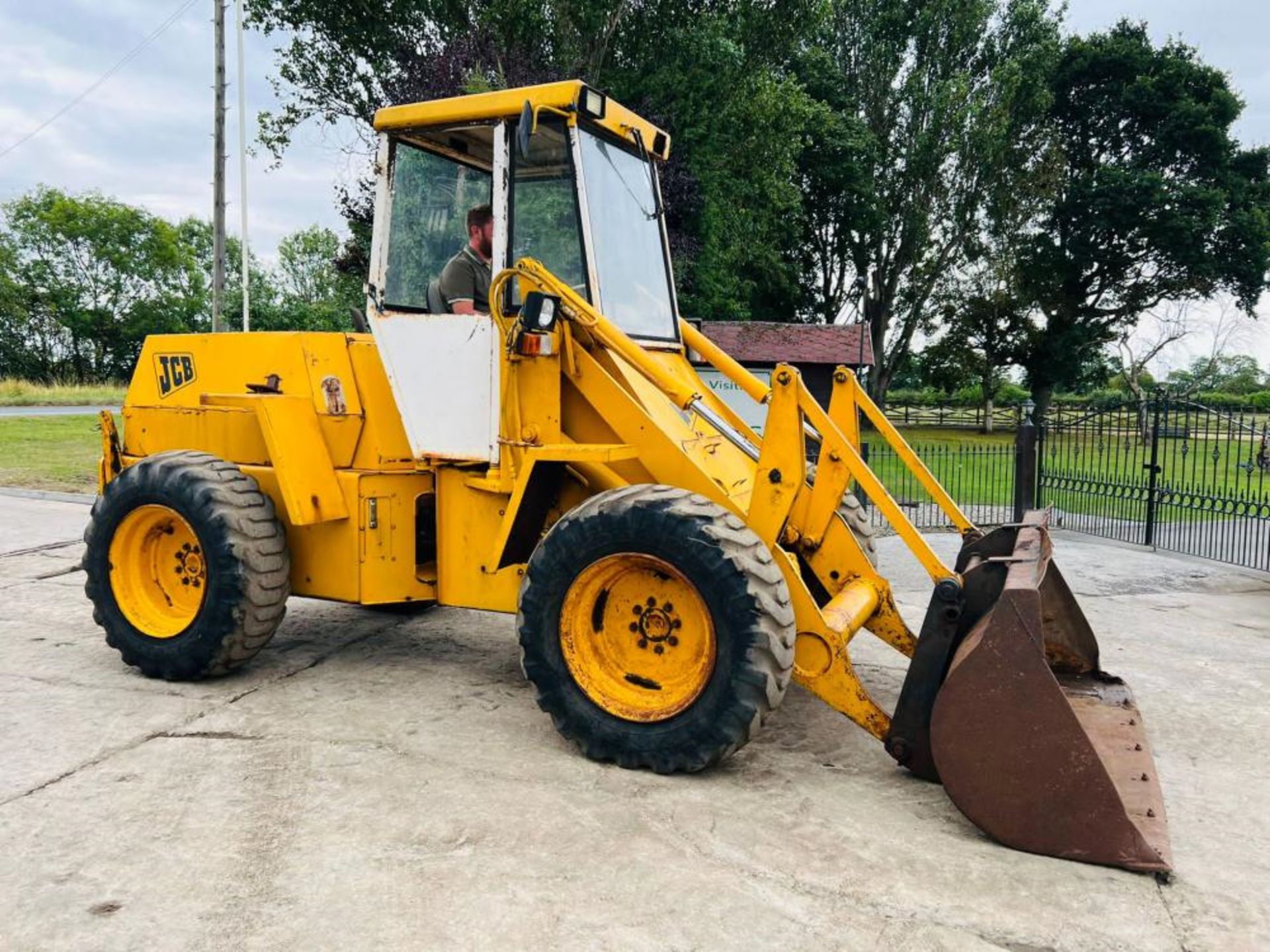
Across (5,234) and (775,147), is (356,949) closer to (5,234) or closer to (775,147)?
(775,147)

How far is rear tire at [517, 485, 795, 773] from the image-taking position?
3680mm

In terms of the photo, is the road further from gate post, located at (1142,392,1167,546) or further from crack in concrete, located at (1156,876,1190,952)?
crack in concrete, located at (1156,876,1190,952)

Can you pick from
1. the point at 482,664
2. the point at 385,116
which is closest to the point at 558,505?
the point at 482,664

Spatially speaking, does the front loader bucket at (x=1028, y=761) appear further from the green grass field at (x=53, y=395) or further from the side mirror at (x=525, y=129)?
the green grass field at (x=53, y=395)

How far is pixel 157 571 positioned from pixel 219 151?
15.7m

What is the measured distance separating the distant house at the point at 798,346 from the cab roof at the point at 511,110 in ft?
32.7

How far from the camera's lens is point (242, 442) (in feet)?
17.3

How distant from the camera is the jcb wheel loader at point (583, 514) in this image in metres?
3.65

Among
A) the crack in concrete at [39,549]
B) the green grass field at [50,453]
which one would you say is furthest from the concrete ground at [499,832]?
the green grass field at [50,453]

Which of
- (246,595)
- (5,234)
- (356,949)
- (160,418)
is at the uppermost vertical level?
(5,234)

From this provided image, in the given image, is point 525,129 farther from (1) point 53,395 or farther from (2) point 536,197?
(1) point 53,395

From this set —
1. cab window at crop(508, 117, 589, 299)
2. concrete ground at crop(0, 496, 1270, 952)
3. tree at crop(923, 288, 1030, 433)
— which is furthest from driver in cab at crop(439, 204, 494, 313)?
tree at crop(923, 288, 1030, 433)

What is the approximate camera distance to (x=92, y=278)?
53938mm

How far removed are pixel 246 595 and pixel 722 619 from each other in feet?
7.88
